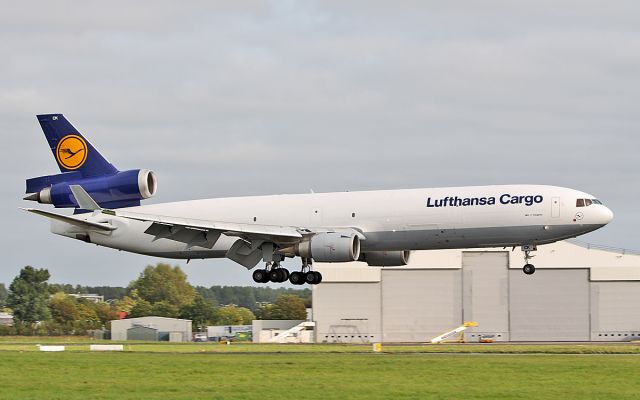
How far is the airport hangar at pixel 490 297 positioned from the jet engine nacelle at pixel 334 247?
1614 inches

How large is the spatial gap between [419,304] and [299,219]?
135 ft

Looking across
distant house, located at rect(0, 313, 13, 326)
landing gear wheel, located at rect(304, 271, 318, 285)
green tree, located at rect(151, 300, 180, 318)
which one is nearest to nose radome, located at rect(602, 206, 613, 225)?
landing gear wheel, located at rect(304, 271, 318, 285)

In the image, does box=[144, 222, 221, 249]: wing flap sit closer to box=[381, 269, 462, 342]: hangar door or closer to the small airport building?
the small airport building

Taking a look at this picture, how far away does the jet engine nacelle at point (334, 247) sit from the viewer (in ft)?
204

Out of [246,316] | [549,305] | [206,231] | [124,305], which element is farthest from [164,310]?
[206,231]

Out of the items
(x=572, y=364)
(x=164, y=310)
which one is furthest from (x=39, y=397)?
(x=164, y=310)

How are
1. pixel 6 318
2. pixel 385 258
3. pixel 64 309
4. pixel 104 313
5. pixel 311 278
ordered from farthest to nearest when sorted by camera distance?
1. pixel 6 318
2. pixel 104 313
3. pixel 64 309
4. pixel 385 258
5. pixel 311 278

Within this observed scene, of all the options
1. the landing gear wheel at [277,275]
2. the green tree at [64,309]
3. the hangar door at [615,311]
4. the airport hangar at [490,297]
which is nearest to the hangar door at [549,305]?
the airport hangar at [490,297]

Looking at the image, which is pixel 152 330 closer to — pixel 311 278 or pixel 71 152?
pixel 71 152

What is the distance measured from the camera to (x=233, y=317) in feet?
476

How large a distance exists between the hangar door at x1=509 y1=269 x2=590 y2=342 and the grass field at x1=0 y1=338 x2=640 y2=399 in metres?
46.1

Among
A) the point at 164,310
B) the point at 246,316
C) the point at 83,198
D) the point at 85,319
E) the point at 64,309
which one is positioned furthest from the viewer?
the point at 246,316

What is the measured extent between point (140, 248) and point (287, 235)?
1192 cm

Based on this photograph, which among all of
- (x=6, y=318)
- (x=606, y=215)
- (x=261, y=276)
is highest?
(x=606, y=215)
